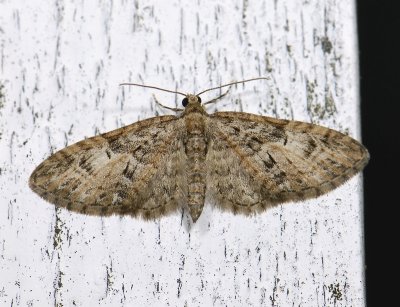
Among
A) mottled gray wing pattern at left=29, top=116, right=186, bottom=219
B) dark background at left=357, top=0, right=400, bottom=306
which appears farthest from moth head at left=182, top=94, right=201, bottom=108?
dark background at left=357, top=0, right=400, bottom=306

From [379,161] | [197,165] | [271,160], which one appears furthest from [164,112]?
[379,161]

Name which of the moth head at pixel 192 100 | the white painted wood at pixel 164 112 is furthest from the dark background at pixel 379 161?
the moth head at pixel 192 100

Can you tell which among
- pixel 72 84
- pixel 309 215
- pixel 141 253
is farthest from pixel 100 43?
pixel 309 215

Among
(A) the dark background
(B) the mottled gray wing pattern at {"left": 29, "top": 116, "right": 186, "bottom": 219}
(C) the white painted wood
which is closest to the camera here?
(C) the white painted wood

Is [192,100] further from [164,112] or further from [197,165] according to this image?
[197,165]

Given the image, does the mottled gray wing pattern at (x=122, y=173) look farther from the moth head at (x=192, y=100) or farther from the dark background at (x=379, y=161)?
the dark background at (x=379, y=161)

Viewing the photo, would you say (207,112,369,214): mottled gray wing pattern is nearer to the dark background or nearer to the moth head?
the moth head

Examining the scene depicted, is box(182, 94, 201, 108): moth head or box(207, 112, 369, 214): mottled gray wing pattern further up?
box(182, 94, 201, 108): moth head
